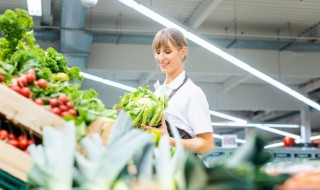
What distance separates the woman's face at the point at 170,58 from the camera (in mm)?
2758

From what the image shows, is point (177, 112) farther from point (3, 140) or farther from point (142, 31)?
point (142, 31)

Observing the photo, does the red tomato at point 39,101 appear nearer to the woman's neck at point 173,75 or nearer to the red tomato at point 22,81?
the red tomato at point 22,81

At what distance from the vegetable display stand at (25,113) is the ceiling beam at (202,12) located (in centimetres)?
743

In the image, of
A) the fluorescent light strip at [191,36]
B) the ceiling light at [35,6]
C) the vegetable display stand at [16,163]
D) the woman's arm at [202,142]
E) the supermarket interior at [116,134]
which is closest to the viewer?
the supermarket interior at [116,134]

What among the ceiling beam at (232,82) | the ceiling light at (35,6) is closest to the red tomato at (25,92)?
the ceiling light at (35,6)

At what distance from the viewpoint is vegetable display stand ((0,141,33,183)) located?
165 cm

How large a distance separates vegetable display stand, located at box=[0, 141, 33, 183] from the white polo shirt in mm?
1099

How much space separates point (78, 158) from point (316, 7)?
9792mm

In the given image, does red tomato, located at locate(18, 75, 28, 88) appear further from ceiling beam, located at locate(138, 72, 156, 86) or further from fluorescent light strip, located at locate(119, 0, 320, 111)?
ceiling beam, located at locate(138, 72, 156, 86)

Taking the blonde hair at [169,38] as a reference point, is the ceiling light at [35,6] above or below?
above

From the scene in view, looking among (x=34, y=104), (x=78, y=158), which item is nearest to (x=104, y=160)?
(x=78, y=158)

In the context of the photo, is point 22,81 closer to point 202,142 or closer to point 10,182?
point 10,182

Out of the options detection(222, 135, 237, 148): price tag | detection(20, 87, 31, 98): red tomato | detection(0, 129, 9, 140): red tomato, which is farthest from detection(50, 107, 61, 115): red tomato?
detection(222, 135, 237, 148): price tag

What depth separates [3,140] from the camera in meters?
1.85
